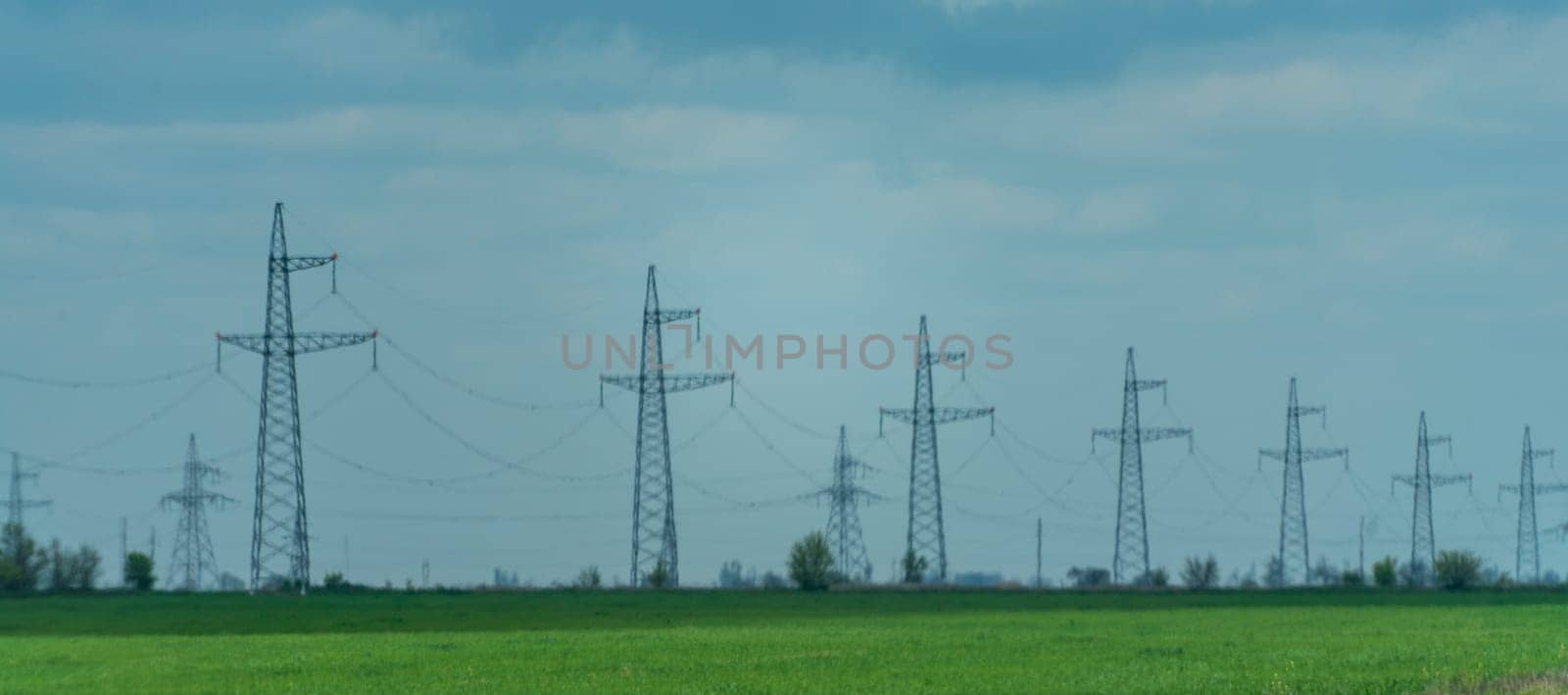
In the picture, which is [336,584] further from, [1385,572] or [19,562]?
[1385,572]

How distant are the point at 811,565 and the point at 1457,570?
1865 inches

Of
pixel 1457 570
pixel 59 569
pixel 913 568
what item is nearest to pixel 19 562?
pixel 59 569

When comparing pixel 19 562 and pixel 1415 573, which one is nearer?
pixel 19 562

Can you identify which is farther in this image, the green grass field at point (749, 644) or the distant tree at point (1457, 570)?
the distant tree at point (1457, 570)

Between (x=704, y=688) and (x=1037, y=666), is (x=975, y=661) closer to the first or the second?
(x=1037, y=666)

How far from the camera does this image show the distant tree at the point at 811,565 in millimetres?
115250

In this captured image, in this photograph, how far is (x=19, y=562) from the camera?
105 metres

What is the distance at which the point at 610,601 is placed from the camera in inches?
3546

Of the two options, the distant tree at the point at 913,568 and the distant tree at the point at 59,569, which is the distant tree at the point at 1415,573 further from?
the distant tree at the point at 59,569

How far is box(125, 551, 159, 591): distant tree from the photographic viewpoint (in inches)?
4208

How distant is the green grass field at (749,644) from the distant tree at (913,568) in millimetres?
22251

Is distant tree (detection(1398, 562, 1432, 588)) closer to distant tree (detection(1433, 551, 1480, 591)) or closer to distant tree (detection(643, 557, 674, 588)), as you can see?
distant tree (detection(1433, 551, 1480, 591))

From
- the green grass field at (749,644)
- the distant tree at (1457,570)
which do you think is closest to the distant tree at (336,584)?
the green grass field at (749,644)

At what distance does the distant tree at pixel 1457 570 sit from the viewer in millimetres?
131625
